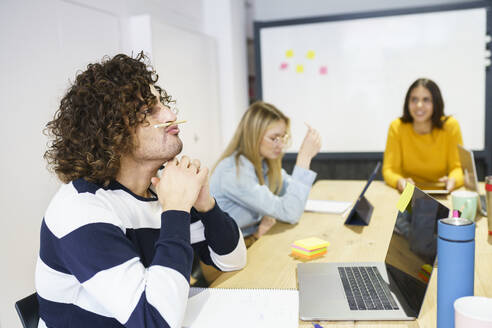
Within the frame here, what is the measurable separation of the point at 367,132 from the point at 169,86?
195 centimetres

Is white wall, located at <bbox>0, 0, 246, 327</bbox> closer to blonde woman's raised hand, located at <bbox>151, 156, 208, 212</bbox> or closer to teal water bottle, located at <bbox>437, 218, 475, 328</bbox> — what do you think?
blonde woman's raised hand, located at <bbox>151, 156, 208, 212</bbox>

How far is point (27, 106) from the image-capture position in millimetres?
1960

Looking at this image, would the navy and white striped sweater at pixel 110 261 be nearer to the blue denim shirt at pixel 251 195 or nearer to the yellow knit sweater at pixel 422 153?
the blue denim shirt at pixel 251 195

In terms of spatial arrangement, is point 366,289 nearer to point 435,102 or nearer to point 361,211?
point 361,211

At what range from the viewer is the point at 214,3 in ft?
12.9

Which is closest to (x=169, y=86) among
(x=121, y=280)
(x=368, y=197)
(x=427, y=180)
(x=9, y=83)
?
(x=9, y=83)

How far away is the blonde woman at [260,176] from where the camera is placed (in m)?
1.81

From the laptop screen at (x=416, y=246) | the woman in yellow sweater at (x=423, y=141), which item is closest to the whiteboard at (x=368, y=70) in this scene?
the woman in yellow sweater at (x=423, y=141)

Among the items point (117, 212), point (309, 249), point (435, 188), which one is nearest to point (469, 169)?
point (435, 188)

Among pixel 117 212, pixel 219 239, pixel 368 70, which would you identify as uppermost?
pixel 368 70

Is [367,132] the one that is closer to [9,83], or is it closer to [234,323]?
[9,83]

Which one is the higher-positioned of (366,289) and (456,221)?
(456,221)

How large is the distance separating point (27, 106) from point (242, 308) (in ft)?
4.86

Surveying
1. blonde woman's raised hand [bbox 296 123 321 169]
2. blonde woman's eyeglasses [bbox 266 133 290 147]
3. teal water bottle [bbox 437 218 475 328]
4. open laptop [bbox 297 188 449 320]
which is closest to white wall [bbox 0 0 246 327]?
blonde woman's eyeglasses [bbox 266 133 290 147]
